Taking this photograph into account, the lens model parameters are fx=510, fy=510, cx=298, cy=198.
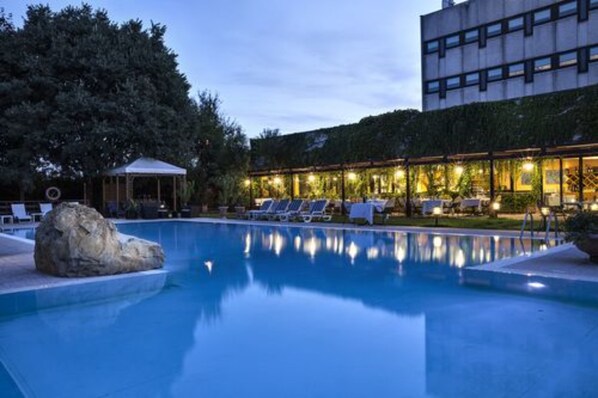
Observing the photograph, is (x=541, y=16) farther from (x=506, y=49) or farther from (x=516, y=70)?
(x=516, y=70)

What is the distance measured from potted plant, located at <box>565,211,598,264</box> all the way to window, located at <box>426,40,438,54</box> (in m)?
27.3

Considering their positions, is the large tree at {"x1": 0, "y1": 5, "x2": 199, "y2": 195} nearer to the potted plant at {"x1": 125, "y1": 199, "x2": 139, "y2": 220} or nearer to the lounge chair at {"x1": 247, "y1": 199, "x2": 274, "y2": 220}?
the potted plant at {"x1": 125, "y1": 199, "x2": 139, "y2": 220}

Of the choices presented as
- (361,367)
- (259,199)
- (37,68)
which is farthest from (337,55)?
(361,367)

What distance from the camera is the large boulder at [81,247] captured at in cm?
781

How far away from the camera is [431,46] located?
33281 millimetres

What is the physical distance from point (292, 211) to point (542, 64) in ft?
57.9

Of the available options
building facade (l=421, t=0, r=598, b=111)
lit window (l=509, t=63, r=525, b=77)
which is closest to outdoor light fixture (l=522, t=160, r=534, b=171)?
building facade (l=421, t=0, r=598, b=111)

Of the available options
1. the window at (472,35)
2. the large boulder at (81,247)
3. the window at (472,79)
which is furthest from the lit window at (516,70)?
the large boulder at (81,247)

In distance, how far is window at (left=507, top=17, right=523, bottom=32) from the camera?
28.8 meters

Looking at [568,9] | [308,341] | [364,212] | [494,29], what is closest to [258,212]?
[364,212]

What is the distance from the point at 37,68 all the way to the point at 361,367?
24444mm

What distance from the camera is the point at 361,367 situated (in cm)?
414

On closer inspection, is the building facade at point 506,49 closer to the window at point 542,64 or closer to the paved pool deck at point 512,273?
the window at point 542,64

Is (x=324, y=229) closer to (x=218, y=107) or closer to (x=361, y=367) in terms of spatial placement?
(x=361, y=367)
